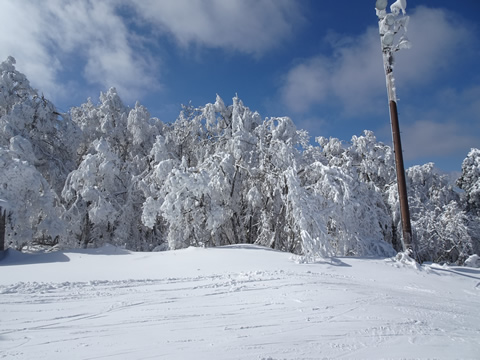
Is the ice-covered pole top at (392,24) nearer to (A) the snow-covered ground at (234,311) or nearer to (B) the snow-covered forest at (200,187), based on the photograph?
(B) the snow-covered forest at (200,187)

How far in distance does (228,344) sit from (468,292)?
6059mm

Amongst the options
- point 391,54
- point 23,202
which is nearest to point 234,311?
point 391,54

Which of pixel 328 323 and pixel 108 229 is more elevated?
pixel 108 229

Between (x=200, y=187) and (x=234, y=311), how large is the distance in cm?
708

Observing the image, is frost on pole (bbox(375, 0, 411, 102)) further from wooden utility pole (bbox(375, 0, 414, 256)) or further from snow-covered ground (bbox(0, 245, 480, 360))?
snow-covered ground (bbox(0, 245, 480, 360))

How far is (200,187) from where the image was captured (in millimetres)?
11023

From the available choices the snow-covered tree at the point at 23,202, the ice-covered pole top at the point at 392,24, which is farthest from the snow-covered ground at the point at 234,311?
the ice-covered pole top at the point at 392,24

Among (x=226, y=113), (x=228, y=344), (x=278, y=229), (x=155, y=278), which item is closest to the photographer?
(x=228, y=344)

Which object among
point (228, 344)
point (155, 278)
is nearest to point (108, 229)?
point (155, 278)

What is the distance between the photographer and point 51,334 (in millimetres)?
3400

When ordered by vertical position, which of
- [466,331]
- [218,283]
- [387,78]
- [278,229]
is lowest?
[466,331]

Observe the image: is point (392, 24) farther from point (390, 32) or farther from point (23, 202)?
point (23, 202)

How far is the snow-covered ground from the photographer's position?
317cm

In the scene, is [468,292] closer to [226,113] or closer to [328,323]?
[328,323]
